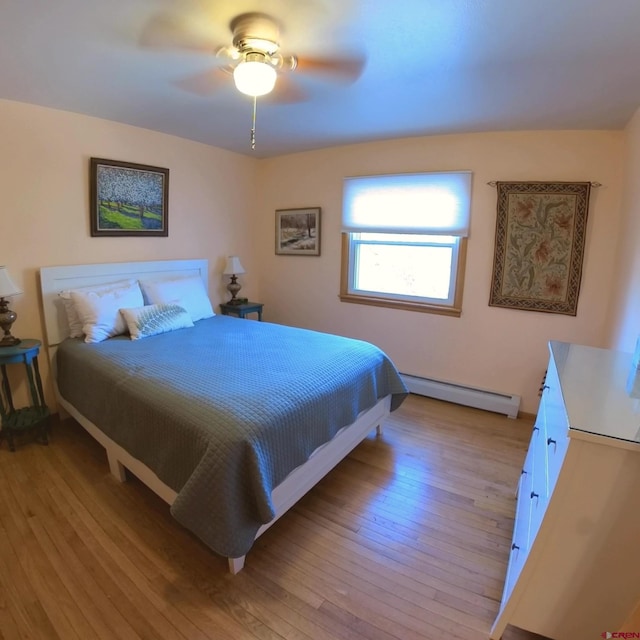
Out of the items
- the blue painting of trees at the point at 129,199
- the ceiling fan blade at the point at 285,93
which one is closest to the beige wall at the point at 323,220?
the blue painting of trees at the point at 129,199

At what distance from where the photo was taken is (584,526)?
112 cm

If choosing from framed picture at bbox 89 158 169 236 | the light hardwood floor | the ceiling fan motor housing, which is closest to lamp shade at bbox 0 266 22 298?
framed picture at bbox 89 158 169 236

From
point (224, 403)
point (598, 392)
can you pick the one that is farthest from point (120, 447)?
point (598, 392)

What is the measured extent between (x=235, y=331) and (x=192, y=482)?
1504 mm

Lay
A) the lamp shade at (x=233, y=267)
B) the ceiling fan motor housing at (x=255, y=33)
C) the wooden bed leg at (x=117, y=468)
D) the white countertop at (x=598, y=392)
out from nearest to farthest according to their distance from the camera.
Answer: the white countertop at (x=598, y=392) < the ceiling fan motor housing at (x=255, y=33) < the wooden bed leg at (x=117, y=468) < the lamp shade at (x=233, y=267)

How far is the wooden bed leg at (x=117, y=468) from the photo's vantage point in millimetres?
2143

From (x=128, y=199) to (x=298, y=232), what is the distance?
165 centimetres

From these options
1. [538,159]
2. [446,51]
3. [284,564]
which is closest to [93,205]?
[446,51]

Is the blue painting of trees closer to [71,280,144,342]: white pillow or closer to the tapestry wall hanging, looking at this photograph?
[71,280,144,342]: white pillow

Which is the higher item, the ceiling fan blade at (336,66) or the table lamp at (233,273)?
the ceiling fan blade at (336,66)

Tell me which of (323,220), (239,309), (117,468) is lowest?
(117,468)

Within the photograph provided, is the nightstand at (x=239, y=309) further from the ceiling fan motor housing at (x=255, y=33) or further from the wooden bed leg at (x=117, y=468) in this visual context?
the ceiling fan motor housing at (x=255, y=33)

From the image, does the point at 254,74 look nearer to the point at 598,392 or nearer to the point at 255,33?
the point at 255,33

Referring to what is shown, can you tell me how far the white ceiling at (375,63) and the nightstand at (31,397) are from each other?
1583 millimetres
